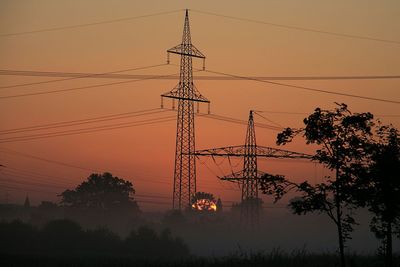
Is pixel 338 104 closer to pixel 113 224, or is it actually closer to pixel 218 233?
pixel 218 233

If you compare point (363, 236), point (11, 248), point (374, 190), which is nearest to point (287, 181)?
point (374, 190)

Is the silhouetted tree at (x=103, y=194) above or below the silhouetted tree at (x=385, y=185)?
above

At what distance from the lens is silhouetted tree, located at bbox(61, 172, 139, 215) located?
18550 cm

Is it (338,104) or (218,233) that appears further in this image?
(218,233)

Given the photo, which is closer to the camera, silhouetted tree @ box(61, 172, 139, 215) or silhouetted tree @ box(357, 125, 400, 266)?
silhouetted tree @ box(357, 125, 400, 266)

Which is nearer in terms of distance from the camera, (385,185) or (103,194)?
(385,185)

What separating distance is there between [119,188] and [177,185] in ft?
342

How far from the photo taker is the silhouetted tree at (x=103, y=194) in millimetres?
185500

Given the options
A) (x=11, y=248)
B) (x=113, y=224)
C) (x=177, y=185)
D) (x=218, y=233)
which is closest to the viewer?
(x=177, y=185)

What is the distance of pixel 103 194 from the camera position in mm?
186500

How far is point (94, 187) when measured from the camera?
613ft

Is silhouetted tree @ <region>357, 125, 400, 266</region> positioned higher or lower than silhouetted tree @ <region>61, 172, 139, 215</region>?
lower

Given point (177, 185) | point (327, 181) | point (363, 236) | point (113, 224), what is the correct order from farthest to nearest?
point (363, 236) → point (113, 224) → point (177, 185) → point (327, 181)

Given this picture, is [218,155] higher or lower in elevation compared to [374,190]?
higher
